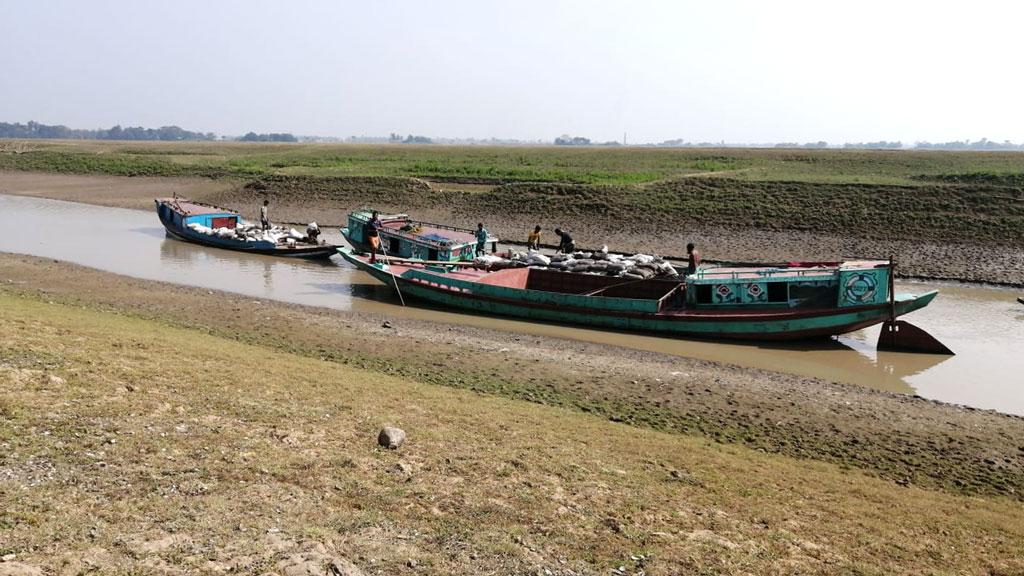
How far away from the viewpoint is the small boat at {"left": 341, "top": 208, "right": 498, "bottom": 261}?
87.5ft

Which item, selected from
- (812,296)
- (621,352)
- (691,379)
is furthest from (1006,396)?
(621,352)

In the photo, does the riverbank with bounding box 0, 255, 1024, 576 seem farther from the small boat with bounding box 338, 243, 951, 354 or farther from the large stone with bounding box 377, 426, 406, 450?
the small boat with bounding box 338, 243, 951, 354

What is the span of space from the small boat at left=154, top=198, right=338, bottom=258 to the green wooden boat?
9.88 meters

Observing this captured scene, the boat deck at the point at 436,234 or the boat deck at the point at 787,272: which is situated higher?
the boat deck at the point at 436,234

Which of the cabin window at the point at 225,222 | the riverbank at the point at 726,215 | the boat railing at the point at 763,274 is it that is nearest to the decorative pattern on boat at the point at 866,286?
the boat railing at the point at 763,274

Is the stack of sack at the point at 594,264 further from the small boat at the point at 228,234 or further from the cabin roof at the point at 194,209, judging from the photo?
the cabin roof at the point at 194,209

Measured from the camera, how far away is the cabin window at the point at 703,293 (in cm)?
2125

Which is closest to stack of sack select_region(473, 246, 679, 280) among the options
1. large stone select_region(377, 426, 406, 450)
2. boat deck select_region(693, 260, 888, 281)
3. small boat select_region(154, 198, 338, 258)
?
boat deck select_region(693, 260, 888, 281)

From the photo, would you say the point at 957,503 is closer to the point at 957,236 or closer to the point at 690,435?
the point at 690,435

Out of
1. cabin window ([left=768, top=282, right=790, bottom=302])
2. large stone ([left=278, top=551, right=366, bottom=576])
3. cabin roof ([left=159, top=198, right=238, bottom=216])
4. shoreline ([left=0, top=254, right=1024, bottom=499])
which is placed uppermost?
cabin roof ([left=159, top=198, right=238, bottom=216])

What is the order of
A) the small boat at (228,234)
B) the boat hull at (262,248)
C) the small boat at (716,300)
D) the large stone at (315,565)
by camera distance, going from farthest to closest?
1. the small boat at (228,234)
2. the boat hull at (262,248)
3. the small boat at (716,300)
4. the large stone at (315,565)

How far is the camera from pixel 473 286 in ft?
74.7

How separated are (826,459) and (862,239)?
1008 inches

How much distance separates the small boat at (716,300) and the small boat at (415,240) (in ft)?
10.1
